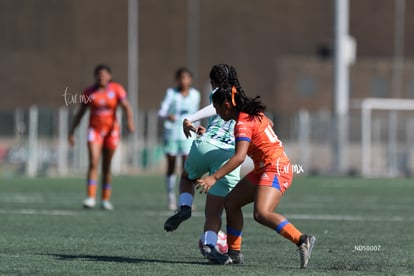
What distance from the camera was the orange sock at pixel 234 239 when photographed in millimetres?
9703

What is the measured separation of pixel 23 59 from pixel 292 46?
48.7 feet

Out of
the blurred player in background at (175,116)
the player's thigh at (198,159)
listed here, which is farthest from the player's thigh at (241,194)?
the blurred player in background at (175,116)

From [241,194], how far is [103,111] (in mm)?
7955

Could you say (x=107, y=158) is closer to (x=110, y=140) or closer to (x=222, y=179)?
(x=110, y=140)

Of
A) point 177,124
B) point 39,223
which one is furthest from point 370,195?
point 39,223

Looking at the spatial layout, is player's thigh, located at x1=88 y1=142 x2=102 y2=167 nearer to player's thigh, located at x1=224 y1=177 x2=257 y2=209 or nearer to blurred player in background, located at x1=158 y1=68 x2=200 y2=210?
blurred player in background, located at x1=158 y1=68 x2=200 y2=210

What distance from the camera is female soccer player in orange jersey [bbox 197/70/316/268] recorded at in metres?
9.08

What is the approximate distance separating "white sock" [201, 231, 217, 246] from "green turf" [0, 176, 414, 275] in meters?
0.22

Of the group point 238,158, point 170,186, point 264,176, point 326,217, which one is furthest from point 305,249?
point 170,186

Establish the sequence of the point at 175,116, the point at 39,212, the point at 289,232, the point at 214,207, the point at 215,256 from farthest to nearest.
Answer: the point at 175,116, the point at 39,212, the point at 214,207, the point at 215,256, the point at 289,232

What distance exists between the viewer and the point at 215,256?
31.2ft

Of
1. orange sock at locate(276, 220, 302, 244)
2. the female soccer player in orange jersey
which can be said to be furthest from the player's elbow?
orange sock at locate(276, 220, 302, 244)

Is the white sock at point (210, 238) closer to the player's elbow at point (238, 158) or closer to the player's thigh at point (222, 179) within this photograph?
the player's thigh at point (222, 179)

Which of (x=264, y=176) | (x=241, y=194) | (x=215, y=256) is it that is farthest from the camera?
(x=215, y=256)
